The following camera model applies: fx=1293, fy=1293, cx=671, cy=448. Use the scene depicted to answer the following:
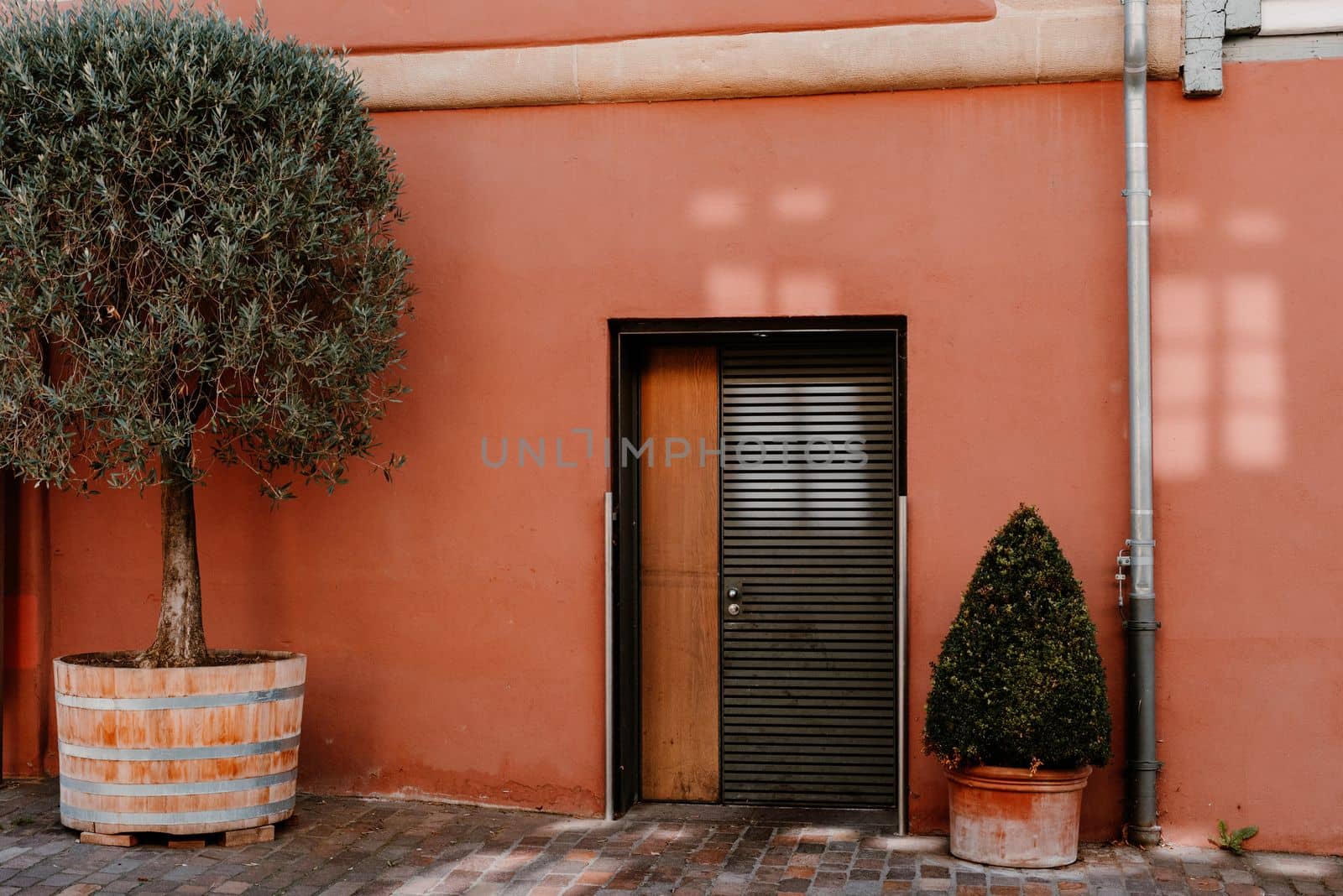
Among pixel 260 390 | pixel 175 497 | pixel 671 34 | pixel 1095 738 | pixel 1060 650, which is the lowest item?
pixel 1095 738

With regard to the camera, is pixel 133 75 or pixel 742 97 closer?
pixel 133 75

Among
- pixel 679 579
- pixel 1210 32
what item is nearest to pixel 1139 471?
pixel 1210 32

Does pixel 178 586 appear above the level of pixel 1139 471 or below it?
below

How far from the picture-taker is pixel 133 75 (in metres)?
5.21

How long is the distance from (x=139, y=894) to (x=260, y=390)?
6.78 feet

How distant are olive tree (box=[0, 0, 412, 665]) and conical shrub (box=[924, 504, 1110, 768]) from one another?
288 cm

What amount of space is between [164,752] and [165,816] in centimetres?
29

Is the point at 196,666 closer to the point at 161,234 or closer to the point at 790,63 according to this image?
the point at 161,234

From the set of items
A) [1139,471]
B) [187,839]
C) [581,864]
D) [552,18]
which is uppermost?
[552,18]

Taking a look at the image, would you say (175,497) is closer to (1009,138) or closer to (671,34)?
(671,34)

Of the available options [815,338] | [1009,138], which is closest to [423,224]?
[815,338]

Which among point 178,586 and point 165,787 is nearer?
point 165,787

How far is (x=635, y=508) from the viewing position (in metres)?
6.73

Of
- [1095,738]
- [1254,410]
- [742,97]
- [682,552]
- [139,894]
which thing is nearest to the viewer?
[139,894]
